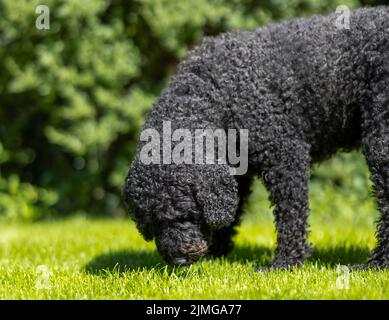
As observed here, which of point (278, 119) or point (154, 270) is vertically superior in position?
point (278, 119)

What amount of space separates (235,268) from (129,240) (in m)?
1.73

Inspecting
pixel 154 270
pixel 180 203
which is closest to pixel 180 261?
pixel 154 270

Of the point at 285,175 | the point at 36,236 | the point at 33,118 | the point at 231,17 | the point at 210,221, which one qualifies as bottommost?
the point at 36,236

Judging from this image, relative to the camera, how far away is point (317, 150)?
3805 mm

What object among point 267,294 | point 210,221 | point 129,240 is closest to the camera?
point 267,294

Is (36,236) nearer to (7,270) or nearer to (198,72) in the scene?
(7,270)

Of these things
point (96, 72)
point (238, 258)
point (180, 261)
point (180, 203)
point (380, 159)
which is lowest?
point (238, 258)

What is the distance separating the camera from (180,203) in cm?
339

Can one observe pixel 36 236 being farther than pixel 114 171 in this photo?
No

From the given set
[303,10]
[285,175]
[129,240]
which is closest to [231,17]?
[303,10]

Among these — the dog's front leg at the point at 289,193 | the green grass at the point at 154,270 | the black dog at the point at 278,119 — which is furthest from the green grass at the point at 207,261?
the black dog at the point at 278,119

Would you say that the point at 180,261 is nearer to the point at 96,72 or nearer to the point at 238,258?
the point at 238,258

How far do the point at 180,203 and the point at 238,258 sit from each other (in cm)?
116

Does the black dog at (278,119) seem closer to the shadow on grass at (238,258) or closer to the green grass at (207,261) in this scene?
the green grass at (207,261)
